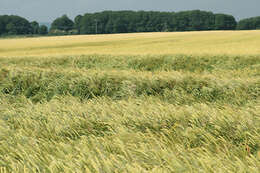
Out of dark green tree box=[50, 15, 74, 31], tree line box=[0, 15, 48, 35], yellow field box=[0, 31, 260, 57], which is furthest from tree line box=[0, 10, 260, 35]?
yellow field box=[0, 31, 260, 57]

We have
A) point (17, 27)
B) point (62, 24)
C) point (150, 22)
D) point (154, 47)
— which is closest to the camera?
point (154, 47)

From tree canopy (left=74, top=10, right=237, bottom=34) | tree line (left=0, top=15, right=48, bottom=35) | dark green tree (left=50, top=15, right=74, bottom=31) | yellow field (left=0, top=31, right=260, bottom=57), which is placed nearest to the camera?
yellow field (left=0, top=31, right=260, bottom=57)

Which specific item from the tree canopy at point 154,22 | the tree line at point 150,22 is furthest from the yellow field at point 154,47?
the tree canopy at point 154,22

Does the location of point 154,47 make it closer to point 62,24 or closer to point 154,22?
point 154,22

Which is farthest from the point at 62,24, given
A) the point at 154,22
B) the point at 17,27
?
the point at 154,22

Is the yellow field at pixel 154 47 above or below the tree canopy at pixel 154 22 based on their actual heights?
below

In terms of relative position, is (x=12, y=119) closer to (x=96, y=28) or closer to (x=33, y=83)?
(x=33, y=83)

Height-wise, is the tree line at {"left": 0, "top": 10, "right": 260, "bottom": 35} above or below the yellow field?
above

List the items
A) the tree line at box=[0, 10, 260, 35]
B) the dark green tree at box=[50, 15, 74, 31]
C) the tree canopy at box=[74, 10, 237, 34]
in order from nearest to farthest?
the tree line at box=[0, 10, 260, 35] → the tree canopy at box=[74, 10, 237, 34] → the dark green tree at box=[50, 15, 74, 31]

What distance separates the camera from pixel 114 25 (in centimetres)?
7700

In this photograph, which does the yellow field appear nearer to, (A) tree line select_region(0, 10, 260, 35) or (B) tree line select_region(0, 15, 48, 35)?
(A) tree line select_region(0, 10, 260, 35)

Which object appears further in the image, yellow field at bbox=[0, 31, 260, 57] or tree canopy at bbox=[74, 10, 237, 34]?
tree canopy at bbox=[74, 10, 237, 34]

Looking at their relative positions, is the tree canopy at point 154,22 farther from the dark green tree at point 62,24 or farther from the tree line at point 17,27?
the tree line at point 17,27

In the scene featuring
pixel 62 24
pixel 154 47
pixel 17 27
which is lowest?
pixel 154 47
